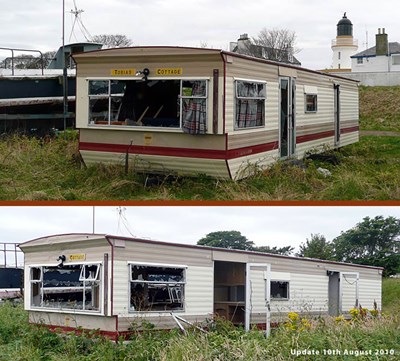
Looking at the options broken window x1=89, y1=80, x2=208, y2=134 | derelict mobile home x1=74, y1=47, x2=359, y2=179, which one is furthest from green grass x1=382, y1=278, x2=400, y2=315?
broken window x1=89, y1=80, x2=208, y2=134

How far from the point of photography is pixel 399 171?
12.5 m

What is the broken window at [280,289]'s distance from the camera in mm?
12641

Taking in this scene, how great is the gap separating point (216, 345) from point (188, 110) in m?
3.96

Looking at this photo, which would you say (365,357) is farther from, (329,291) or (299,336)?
(329,291)

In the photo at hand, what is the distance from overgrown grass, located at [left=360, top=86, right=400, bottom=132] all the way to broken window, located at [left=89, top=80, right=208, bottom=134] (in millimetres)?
11148

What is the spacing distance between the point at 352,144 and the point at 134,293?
10312mm

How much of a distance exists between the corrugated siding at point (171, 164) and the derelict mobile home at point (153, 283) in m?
1.29

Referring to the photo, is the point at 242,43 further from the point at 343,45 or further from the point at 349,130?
the point at 343,45

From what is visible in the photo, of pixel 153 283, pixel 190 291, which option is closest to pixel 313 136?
pixel 190 291

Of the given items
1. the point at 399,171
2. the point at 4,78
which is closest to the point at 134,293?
the point at 399,171

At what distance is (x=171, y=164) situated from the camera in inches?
428

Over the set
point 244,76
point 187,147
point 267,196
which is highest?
point 244,76

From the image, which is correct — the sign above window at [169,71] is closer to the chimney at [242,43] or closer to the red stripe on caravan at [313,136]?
the red stripe on caravan at [313,136]

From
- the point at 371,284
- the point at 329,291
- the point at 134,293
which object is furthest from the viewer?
the point at 371,284
